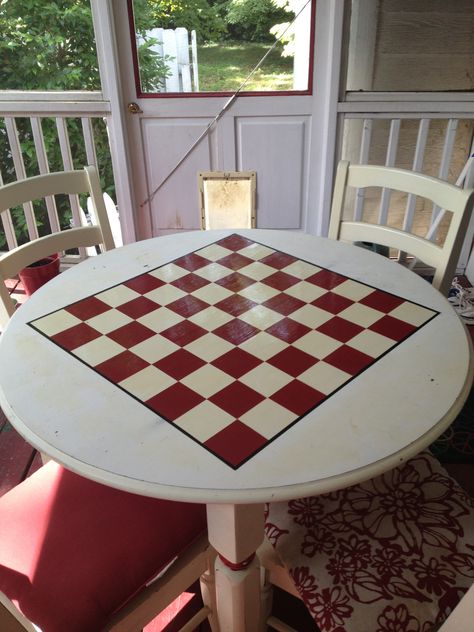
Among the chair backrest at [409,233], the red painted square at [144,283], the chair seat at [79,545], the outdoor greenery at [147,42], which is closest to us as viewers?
the chair seat at [79,545]

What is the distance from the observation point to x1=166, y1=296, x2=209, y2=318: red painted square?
131 cm

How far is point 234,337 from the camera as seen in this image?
1.21m

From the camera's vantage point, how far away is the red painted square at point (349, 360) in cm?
110

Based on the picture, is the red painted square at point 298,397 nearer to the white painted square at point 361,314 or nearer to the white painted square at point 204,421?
the white painted square at point 204,421

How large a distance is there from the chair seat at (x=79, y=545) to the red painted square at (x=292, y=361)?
0.36m

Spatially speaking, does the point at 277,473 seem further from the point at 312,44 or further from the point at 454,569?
the point at 312,44

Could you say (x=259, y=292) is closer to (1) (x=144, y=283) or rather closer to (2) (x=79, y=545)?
(1) (x=144, y=283)

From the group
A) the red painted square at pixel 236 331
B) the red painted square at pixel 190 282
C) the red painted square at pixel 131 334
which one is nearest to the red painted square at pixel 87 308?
the red painted square at pixel 131 334

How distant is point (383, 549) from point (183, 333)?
620mm

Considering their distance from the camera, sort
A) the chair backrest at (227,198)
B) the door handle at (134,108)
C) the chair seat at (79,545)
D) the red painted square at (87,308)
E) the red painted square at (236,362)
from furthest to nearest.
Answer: the chair backrest at (227,198)
the door handle at (134,108)
the red painted square at (87,308)
the red painted square at (236,362)
the chair seat at (79,545)

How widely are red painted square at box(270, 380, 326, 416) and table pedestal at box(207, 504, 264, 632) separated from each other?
0.67ft

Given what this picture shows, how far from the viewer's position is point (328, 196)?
3.10m

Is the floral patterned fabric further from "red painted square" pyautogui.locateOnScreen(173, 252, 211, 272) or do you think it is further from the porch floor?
"red painted square" pyautogui.locateOnScreen(173, 252, 211, 272)

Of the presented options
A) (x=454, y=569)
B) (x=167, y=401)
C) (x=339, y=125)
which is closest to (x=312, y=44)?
(x=339, y=125)
